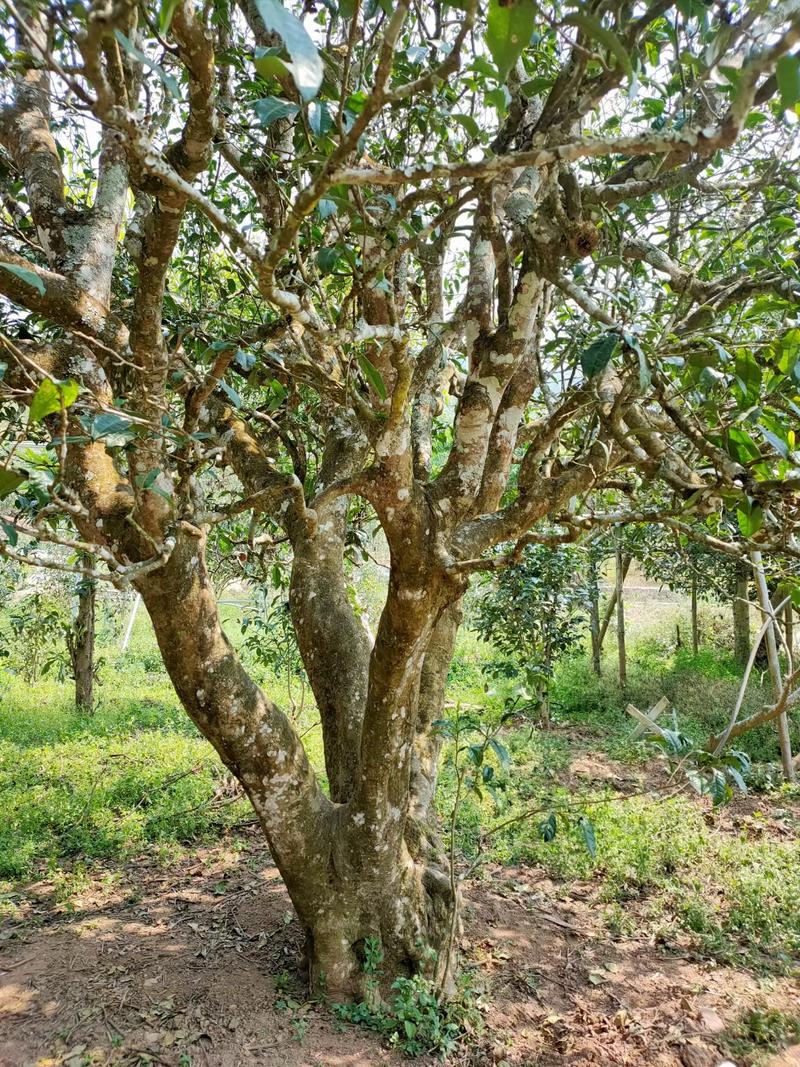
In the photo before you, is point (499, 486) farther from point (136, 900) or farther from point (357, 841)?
point (136, 900)

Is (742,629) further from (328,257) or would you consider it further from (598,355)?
(328,257)

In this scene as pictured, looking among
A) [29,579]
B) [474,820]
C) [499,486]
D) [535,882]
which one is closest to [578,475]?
[499,486]

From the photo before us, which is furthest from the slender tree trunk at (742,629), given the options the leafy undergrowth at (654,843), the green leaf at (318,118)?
the green leaf at (318,118)

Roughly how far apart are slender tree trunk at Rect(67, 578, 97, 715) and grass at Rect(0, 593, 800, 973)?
243mm

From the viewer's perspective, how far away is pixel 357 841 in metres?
2.29

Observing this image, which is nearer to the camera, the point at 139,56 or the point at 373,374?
the point at 139,56

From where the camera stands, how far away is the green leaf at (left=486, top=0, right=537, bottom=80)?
2.24ft

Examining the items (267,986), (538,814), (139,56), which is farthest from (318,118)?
(538,814)

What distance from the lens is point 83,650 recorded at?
21.0ft

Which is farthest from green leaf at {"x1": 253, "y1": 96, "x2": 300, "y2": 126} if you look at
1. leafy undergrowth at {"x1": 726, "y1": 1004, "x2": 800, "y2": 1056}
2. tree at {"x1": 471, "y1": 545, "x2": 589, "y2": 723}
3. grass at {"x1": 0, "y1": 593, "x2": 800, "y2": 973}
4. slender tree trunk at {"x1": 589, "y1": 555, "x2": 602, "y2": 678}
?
slender tree trunk at {"x1": 589, "y1": 555, "x2": 602, "y2": 678}

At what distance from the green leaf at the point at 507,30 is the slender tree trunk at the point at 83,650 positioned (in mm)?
6098

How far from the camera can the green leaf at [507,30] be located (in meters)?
0.68

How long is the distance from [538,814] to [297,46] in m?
4.49

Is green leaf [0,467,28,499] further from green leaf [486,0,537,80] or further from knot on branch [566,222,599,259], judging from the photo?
knot on branch [566,222,599,259]
